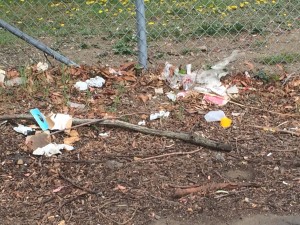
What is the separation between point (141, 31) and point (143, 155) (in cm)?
164

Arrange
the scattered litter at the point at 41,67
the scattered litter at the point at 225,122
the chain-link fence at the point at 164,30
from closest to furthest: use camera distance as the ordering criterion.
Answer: the scattered litter at the point at 225,122 → the scattered litter at the point at 41,67 → the chain-link fence at the point at 164,30

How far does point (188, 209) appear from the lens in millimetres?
3283

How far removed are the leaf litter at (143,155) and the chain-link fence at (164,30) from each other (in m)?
0.87

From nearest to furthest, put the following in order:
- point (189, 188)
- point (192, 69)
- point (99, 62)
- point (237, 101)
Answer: point (189, 188) < point (237, 101) < point (192, 69) < point (99, 62)

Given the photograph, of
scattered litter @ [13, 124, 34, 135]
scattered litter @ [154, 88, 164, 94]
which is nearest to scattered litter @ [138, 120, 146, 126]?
scattered litter @ [154, 88, 164, 94]

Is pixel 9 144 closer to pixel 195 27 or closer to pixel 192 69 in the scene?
pixel 192 69

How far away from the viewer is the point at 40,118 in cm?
427

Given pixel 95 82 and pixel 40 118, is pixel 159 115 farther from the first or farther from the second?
pixel 40 118

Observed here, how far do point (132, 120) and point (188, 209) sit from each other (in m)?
1.31

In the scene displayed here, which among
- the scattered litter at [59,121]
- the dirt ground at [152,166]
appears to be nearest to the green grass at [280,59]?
the dirt ground at [152,166]

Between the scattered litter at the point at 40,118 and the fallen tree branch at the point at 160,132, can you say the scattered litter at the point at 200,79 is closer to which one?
the fallen tree branch at the point at 160,132

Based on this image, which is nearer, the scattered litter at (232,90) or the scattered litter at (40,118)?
the scattered litter at (40,118)

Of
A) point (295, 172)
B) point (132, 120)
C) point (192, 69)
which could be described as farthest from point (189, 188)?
point (192, 69)

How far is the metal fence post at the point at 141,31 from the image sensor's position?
502cm
